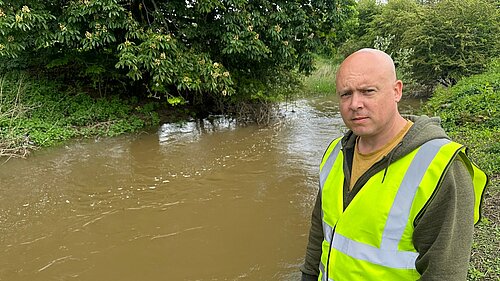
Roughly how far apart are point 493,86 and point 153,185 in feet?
20.2

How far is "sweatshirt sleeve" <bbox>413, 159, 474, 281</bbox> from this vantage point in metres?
1.16

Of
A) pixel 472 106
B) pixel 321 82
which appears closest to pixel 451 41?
pixel 321 82

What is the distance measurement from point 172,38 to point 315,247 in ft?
22.1

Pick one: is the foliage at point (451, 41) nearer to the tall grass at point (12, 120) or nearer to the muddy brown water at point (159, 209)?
the muddy brown water at point (159, 209)

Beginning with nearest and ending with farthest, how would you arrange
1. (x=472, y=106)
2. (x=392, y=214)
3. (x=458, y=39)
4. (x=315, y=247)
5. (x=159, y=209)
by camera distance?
(x=392, y=214) → (x=315, y=247) → (x=159, y=209) → (x=472, y=106) → (x=458, y=39)

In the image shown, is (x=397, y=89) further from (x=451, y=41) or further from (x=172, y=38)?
(x=451, y=41)

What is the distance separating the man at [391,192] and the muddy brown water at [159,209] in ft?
7.96

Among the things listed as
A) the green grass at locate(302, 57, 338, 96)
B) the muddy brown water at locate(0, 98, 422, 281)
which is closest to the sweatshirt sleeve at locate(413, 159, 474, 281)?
the muddy brown water at locate(0, 98, 422, 281)

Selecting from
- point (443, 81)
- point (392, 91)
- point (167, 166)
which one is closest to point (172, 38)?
point (167, 166)

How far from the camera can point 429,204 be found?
1185 mm

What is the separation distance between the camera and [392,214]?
4.11 ft

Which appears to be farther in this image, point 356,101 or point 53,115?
point 53,115

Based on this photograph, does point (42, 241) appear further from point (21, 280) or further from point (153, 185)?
point (153, 185)

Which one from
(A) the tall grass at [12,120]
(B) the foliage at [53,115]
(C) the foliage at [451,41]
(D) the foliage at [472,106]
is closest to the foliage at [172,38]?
(B) the foliage at [53,115]
